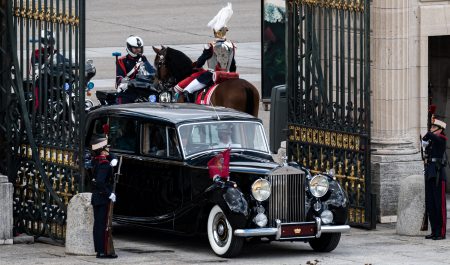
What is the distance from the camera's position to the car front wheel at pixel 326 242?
1950cm

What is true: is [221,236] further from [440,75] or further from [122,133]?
[440,75]

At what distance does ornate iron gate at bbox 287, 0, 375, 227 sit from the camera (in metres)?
21.7

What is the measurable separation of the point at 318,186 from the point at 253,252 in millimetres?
1126

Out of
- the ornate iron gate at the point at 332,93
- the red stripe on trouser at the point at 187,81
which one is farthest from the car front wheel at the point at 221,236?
the red stripe on trouser at the point at 187,81

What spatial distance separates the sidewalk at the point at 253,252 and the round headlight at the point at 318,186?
739 mm

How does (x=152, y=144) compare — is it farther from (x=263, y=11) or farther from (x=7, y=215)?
(x=263, y=11)

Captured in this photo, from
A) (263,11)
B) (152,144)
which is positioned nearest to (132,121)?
(152,144)

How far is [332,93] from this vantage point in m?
22.3

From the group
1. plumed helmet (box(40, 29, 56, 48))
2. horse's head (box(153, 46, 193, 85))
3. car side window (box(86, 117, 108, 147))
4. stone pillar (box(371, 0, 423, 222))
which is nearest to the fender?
car side window (box(86, 117, 108, 147))

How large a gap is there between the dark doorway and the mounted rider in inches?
121

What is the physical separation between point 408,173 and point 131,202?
4.15 metres

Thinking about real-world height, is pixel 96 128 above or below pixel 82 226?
above

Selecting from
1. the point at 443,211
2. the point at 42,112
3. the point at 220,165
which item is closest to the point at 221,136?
the point at 220,165

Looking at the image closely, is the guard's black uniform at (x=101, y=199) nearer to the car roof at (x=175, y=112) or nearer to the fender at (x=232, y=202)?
the fender at (x=232, y=202)
